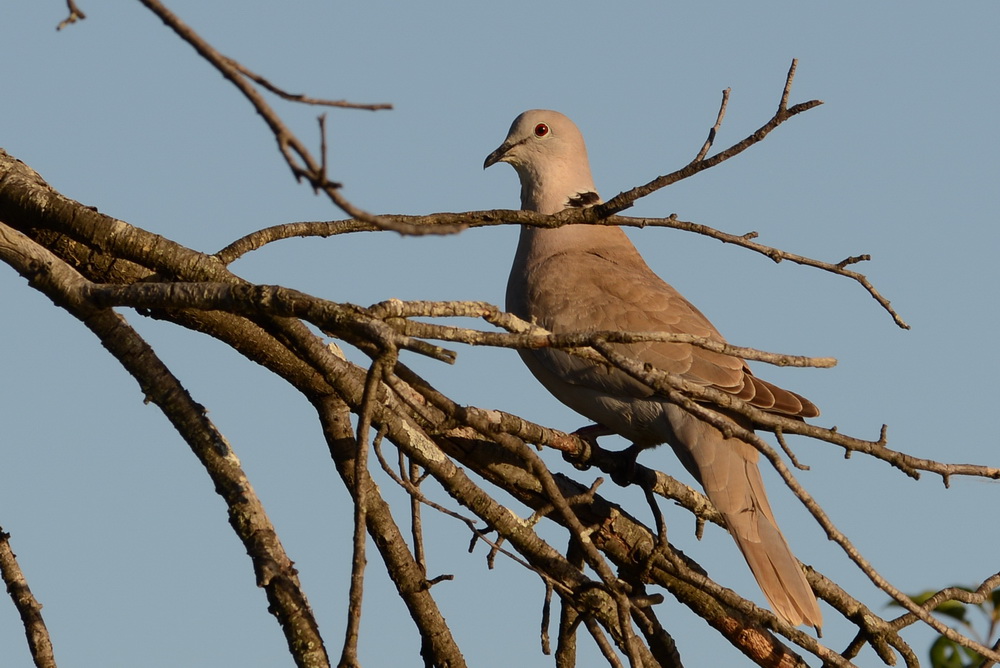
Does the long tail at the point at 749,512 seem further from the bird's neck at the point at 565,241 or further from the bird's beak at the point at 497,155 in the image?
the bird's beak at the point at 497,155

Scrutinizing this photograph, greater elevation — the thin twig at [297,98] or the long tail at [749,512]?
the long tail at [749,512]

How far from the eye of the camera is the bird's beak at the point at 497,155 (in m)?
6.32

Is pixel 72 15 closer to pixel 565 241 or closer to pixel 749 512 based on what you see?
pixel 749 512

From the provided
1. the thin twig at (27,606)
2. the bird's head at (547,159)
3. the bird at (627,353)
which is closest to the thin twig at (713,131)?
the bird at (627,353)

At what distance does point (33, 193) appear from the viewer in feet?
10.3

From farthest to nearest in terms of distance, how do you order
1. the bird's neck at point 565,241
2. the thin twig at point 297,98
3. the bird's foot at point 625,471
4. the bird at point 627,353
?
the bird's neck at point 565,241
the bird's foot at point 625,471
the bird at point 627,353
the thin twig at point 297,98

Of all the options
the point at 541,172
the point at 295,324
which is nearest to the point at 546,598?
the point at 295,324

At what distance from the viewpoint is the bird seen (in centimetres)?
420

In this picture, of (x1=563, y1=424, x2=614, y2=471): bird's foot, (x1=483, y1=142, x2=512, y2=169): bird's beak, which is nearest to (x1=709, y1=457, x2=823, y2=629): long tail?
(x1=563, y1=424, x2=614, y2=471): bird's foot

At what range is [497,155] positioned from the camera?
633 cm

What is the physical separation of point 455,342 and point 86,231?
3.98ft

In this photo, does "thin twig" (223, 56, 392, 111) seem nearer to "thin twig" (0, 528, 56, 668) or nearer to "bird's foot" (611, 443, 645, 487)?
"thin twig" (0, 528, 56, 668)

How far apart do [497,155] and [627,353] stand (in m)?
1.90

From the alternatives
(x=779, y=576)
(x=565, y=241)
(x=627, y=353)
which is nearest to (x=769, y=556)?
(x=779, y=576)
